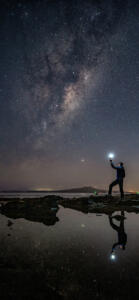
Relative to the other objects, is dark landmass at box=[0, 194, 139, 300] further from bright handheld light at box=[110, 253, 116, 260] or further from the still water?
bright handheld light at box=[110, 253, 116, 260]

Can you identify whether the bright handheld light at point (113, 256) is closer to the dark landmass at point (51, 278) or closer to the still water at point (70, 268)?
the still water at point (70, 268)

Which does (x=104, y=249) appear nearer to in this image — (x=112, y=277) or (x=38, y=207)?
(x=112, y=277)

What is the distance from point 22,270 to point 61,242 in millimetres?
1582

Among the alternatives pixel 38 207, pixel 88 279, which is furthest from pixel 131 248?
pixel 38 207

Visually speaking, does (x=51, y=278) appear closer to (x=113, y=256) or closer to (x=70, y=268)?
(x=70, y=268)

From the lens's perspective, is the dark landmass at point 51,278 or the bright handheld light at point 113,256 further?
the bright handheld light at point 113,256

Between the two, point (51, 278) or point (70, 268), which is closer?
point (51, 278)

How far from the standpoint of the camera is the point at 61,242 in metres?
3.80

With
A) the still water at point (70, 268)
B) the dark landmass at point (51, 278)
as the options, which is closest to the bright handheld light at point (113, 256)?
the still water at point (70, 268)

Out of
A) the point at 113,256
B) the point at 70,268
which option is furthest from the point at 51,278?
the point at 113,256

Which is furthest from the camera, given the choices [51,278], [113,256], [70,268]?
[113,256]

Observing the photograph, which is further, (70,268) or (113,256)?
(113,256)

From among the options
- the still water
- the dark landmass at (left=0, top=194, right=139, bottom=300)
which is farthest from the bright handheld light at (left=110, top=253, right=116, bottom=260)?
the dark landmass at (left=0, top=194, right=139, bottom=300)

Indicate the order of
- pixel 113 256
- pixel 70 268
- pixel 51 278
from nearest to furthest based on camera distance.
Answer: pixel 51 278 < pixel 70 268 < pixel 113 256
